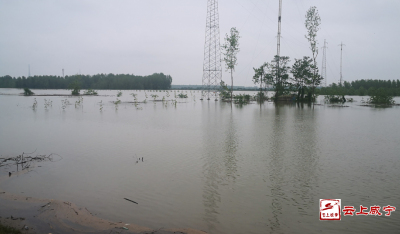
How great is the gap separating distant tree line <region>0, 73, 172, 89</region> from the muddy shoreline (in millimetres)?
111802

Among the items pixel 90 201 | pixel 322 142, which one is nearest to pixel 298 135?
pixel 322 142

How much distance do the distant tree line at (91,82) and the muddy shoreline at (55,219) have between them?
367ft

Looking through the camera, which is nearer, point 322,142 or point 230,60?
point 322,142

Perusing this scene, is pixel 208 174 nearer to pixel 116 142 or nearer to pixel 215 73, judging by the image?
pixel 116 142

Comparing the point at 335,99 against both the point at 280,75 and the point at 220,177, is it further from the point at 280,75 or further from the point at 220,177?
the point at 220,177

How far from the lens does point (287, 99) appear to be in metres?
40.5

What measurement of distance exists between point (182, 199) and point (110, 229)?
5.75 ft

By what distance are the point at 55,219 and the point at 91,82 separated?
132 metres

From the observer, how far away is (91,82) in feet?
418

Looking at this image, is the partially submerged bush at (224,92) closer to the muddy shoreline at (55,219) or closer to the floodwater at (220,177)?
the floodwater at (220,177)

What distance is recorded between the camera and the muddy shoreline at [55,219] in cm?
445

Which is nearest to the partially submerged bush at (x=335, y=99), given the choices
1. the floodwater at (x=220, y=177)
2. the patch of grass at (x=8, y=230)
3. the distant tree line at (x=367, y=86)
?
the distant tree line at (x=367, y=86)

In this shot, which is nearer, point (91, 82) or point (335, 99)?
point (335, 99)

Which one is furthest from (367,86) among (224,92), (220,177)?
(220,177)
